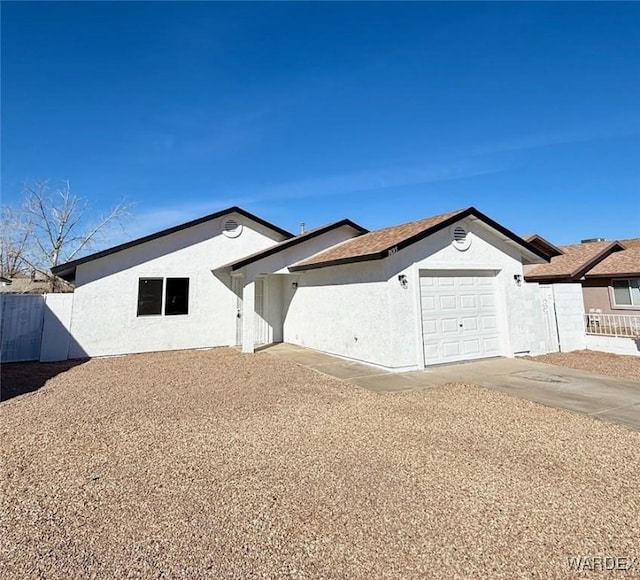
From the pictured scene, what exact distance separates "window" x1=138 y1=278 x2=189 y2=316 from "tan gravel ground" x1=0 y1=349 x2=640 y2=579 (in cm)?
683

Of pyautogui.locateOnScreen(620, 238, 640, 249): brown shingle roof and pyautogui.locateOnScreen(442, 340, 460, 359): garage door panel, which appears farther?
pyautogui.locateOnScreen(620, 238, 640, 249): brown shingle roof

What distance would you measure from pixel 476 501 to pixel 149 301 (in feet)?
43.2

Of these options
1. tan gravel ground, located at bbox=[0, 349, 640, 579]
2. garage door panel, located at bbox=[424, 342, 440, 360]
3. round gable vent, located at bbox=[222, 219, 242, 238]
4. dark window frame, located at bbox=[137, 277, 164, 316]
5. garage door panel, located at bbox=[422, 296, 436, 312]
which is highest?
round gable vent, located at bbox=[222, 219, 242, 238]

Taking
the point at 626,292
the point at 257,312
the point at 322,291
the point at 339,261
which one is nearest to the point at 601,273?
the point at 626,292

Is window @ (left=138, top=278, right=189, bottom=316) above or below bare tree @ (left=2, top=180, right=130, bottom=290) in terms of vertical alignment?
below

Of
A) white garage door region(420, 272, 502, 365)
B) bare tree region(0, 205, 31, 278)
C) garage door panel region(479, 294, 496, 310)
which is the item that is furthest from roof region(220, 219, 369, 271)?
bare tree region(0, 205, 31, 278)

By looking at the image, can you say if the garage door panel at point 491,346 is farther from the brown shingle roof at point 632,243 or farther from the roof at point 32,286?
the roof at point 32,286

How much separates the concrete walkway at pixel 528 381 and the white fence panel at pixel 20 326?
9.33m

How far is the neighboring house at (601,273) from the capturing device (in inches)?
669

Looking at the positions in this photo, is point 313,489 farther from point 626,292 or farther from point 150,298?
point 626,292

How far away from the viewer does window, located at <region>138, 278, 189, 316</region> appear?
42.9 feet

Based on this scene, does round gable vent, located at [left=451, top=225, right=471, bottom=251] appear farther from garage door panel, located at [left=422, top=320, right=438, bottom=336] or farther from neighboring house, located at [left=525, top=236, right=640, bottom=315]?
neighboring house, located at [left=525, top=236, right=640, bottom=315]

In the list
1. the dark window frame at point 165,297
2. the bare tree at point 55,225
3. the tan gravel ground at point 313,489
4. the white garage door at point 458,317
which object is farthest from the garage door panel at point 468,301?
the bare tree at point 55,225

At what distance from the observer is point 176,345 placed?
44.0ft
